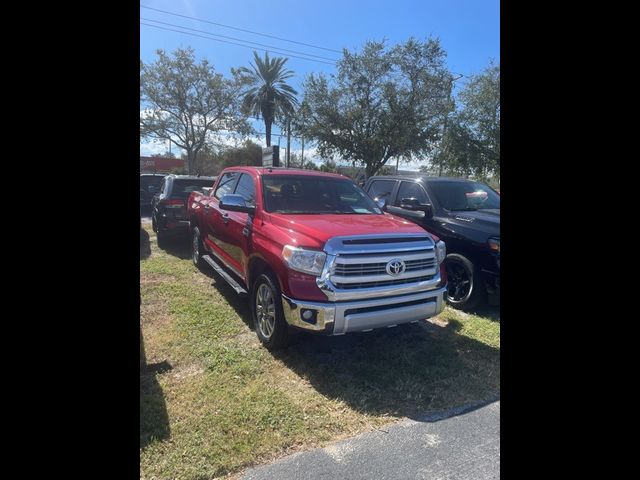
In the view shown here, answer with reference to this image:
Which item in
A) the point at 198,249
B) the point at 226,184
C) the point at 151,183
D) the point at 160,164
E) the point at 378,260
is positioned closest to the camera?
the point at 378,260

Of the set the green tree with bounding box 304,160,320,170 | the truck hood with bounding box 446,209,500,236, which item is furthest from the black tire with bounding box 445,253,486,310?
the green tree with bounding box 304,160,320,170

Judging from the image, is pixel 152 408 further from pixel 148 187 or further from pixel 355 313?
pixel 148 187

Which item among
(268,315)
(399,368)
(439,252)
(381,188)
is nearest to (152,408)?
(268,315)

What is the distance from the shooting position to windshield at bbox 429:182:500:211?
616cm

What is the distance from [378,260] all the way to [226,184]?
3.33 m

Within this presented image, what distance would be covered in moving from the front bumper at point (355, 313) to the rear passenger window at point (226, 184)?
278cm

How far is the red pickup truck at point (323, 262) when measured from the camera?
340 cm

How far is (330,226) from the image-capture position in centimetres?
385

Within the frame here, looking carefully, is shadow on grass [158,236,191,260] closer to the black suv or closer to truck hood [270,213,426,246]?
the black suv
